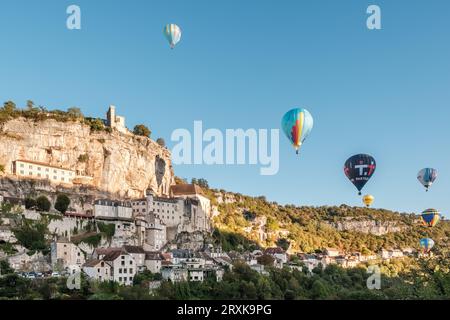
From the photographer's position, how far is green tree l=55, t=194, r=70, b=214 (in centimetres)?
4044

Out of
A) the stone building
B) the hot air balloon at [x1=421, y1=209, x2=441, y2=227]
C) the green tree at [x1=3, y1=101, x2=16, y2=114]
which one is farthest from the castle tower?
the hot air balloon at [x1=421, y1=209, x2=441, y2=227]

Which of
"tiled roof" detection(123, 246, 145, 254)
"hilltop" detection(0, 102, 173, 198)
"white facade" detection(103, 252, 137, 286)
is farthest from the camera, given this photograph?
"hilltop" detection(0, 102, 173, 198)

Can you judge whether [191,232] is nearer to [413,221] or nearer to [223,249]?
[223,249]

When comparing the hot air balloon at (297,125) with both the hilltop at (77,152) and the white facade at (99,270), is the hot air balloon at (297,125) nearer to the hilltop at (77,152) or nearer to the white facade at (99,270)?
the white facade at (99,270)

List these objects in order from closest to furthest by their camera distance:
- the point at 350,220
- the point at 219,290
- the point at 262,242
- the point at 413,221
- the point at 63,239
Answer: the point at 219,290 < the point at 63,239 < the point at 262,242 < the point at 350,220 < the point at 413,221

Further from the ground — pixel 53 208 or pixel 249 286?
pixel 53 208

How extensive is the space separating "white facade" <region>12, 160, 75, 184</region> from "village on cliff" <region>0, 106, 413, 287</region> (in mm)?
76

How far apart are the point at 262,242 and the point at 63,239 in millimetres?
35328

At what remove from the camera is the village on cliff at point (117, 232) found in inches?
1289

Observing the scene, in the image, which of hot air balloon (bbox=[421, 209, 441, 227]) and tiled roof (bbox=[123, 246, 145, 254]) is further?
hot air balloon (bbox=[421, 209, 441, 227])

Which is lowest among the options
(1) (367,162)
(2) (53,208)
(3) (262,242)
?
(3) (262,242)

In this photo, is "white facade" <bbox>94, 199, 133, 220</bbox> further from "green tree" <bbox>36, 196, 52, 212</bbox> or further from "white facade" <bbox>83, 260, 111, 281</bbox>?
"white facade" <bbox>83, 260, 111, 281</bbox>
